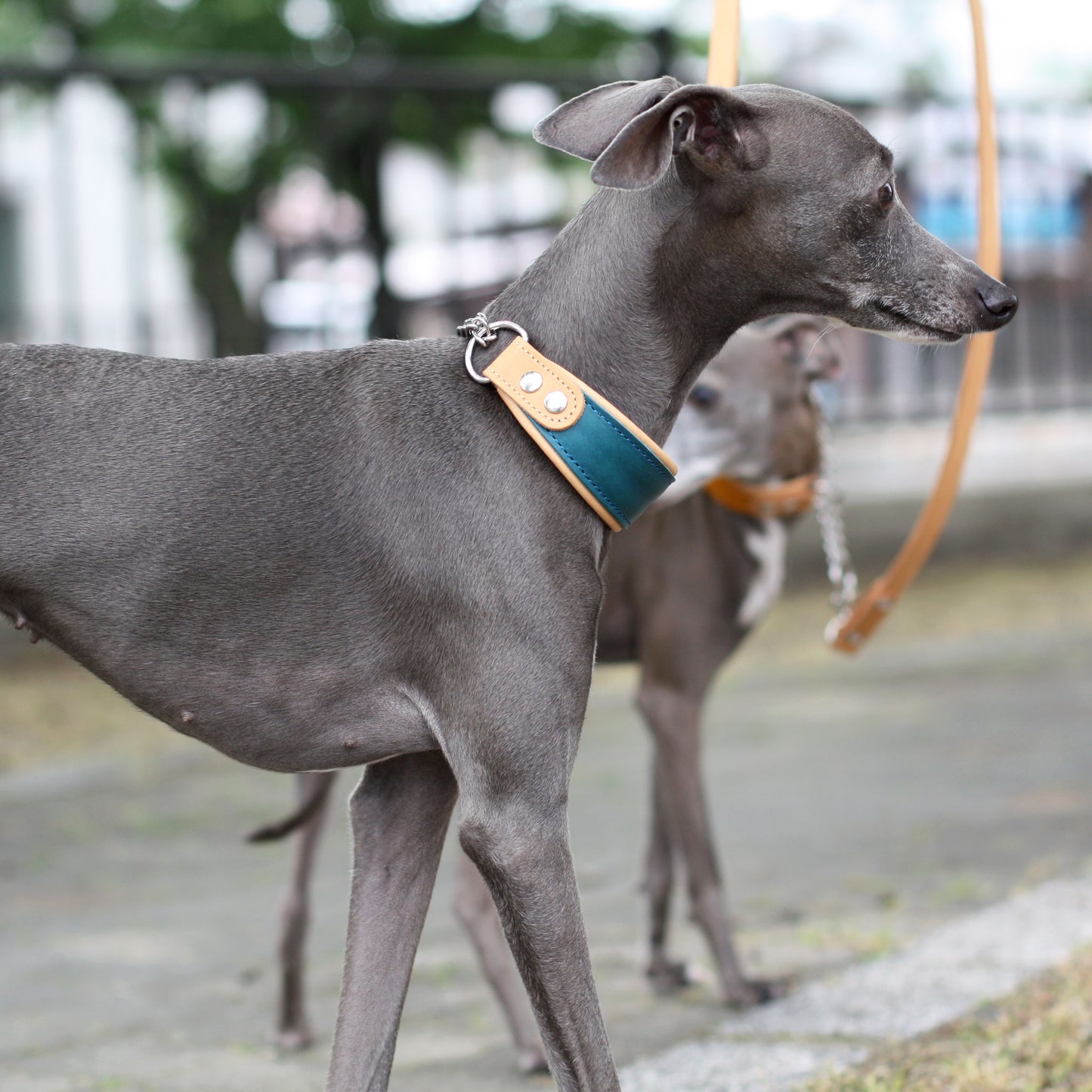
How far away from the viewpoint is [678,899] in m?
4.81

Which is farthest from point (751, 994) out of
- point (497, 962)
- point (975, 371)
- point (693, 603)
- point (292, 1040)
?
point (975, 371)

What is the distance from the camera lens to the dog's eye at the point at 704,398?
393 centimetres

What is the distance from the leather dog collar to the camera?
7.43 feet

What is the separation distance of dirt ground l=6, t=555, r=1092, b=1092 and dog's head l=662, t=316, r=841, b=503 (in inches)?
51.6

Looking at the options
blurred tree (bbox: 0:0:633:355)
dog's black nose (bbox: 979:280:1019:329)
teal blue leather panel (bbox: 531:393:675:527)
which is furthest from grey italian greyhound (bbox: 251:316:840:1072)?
blurred tree (bbox: 0:0:633:355)

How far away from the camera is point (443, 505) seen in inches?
88.6

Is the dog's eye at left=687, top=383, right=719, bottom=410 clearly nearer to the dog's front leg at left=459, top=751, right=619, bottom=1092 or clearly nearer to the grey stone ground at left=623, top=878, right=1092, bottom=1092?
the grey stone ground at left=623, top=878, right=1092, bottom=1092

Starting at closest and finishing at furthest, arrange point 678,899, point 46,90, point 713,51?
point 713,51 < point 678,899 < point 46,90

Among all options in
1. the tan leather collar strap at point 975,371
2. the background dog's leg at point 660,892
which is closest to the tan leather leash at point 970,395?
the tan leather collar strap at point 975,371

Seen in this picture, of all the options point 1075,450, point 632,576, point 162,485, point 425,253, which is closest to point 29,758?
point 632,576

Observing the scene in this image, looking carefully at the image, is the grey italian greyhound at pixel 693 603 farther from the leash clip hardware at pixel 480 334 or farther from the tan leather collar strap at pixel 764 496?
the leash clip hardware at pixel 480 334

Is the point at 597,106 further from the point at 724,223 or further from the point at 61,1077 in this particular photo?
the point at 61,1077

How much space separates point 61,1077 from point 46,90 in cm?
620

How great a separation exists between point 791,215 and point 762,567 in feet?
6.38
